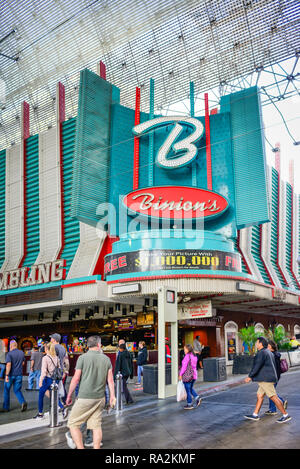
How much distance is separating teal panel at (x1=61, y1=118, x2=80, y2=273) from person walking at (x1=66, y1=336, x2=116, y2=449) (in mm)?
17068

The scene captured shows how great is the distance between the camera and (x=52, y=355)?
1052cm

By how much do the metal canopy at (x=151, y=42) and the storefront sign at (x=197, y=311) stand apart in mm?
17689

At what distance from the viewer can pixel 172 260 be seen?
60.6 ft

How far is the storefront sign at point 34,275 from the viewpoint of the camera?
910 inches

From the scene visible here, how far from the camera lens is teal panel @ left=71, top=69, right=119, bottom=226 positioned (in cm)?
2259

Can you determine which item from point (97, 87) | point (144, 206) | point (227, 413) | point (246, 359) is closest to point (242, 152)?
point (144, 206)

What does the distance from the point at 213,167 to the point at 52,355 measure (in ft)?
56.0

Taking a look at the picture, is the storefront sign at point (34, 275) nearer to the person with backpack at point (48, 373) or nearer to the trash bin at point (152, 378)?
the trash bin at point (152, 378)

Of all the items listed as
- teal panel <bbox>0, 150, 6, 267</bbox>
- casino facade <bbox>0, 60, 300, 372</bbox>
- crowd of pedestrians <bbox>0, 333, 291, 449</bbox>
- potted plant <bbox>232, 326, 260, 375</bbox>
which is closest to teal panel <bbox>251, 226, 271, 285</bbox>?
casino facade <bbox>0, 60, 300, 372</bbox>

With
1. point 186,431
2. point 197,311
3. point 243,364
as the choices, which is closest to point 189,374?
point 186,431

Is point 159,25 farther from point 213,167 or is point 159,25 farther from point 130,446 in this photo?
point 130,446

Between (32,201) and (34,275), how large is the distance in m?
5.55

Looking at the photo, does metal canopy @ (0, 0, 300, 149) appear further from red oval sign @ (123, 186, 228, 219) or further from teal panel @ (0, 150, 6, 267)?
red oval sign @ (123, 186, 228, 219)

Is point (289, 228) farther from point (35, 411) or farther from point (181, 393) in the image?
point (35, 411)
